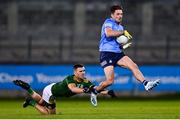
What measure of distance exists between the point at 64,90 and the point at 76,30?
2411 centimetres

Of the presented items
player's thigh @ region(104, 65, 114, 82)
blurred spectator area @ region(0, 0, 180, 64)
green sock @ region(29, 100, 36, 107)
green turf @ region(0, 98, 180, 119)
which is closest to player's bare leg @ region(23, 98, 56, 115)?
green sock @ region(29, 100, 36, 107)

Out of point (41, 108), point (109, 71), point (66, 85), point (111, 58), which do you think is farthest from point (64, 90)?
point (111, 58)

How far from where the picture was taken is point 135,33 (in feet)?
131

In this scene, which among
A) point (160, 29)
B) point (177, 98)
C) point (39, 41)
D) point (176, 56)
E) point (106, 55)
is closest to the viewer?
point (106, 55)

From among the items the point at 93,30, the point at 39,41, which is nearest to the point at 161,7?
the point at 93,30

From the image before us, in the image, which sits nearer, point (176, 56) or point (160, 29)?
point (176, 56)

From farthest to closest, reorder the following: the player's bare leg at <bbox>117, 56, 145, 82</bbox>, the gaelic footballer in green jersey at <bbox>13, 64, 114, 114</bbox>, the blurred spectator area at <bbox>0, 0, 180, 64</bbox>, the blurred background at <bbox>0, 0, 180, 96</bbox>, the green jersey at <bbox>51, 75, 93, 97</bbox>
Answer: the blurred spectator area at <bbox>0, 0, 180, 64</bbox>
the blurred background at <bbox>0, 0, 180, 96</bbox>
the player's bare leg at <bbox>117, 56, 145, 82</bbox>
the green jersey at <bbox>51, 75, 93, 97</bbox>
the gaelic footballer in green jersey at <bbox>13, 64, 114, 114</bbox>

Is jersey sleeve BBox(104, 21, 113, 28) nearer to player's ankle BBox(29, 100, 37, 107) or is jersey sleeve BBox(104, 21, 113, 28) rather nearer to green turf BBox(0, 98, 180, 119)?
green turf BBox(0, 98, 180, 119)

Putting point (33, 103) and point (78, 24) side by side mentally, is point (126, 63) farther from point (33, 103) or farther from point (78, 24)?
point (78, 24)

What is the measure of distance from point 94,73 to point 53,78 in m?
1.56

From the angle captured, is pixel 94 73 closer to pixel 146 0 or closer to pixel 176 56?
pixel 176 56

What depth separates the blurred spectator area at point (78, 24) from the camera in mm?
37188

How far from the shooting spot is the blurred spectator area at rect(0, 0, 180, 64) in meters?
37.2

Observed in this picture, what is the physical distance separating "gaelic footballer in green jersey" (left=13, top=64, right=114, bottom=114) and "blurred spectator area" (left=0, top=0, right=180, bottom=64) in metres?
19.5
